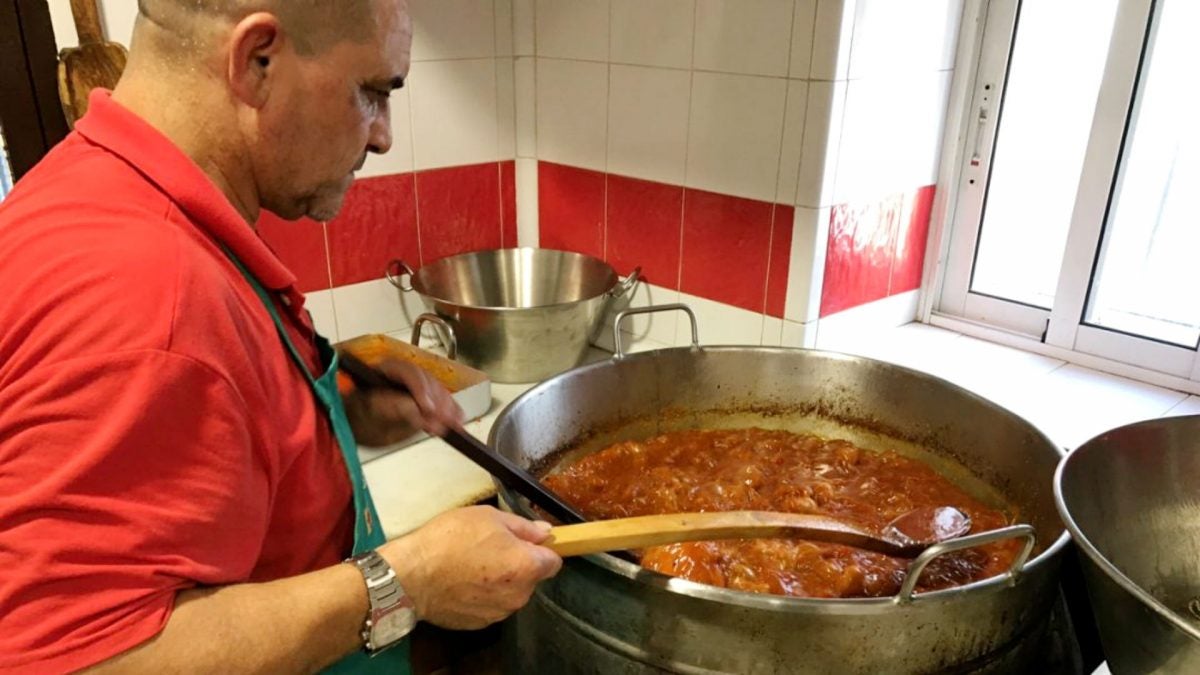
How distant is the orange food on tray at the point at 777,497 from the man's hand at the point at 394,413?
293 millimetres

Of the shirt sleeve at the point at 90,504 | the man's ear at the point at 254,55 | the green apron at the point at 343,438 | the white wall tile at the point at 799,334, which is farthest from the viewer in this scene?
the white wall tile at the point at 799,334

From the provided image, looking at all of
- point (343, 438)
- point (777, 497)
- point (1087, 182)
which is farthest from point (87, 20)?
point (1087, 182)

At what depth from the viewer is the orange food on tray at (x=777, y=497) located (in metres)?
1.05

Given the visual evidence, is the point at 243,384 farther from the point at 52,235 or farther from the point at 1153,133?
the point at 1153,133

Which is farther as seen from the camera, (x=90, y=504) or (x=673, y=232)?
(x=673, y=232)

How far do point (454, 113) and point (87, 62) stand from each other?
2.16ft

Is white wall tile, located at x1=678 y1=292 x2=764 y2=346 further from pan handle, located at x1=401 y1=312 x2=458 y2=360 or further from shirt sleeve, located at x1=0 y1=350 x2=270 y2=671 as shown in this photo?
shirt sleeve, located at x1=0 y1=350 x2=270 y2=671

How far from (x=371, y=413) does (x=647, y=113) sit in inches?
35.4

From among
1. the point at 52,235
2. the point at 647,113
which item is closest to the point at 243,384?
the point at 52,235

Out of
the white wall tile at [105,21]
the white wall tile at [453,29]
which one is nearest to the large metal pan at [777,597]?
the white wall tile at [453,29]

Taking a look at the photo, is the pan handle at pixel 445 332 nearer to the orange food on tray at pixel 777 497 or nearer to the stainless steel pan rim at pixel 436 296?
the stainless steel pan rim at pixel 436 296

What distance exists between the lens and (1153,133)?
1.49 m

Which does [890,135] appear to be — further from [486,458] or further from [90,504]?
[90,504]

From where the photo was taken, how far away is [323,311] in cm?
170
